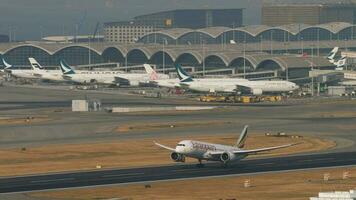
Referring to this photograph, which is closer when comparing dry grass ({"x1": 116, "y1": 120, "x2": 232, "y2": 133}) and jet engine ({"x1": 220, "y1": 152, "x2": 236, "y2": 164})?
jet engine ({"x1": 220, "y1": 152, "x2": 236, "y2": 164})

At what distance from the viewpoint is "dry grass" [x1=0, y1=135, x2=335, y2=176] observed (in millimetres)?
122244

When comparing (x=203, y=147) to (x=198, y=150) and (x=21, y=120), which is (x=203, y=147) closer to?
(x=198, y=150)

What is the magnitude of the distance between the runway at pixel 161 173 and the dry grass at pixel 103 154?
17.6ft

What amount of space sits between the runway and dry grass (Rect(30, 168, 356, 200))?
11.8ft

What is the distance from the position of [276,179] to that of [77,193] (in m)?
19.8

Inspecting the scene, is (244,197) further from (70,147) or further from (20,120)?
(20,120)

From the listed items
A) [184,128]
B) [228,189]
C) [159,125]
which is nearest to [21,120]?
[159,125]

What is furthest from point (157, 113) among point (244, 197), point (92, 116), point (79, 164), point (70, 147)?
point (244, 197)

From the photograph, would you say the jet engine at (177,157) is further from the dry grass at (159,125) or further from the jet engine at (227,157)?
the dry grass at (159,125)

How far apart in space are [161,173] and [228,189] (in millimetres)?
13070

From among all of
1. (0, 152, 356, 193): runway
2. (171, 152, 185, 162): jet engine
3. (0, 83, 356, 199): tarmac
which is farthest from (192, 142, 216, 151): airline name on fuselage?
(0, 83, 356, 199): tarmac

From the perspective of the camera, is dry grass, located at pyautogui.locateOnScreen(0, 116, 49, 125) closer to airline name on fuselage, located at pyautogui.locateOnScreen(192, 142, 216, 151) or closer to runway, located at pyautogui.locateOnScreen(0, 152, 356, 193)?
runway, located at pyautogui.locateOnScreen(0, 152, 356, 193)

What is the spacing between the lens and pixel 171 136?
15525cm

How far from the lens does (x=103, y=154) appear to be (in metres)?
134
